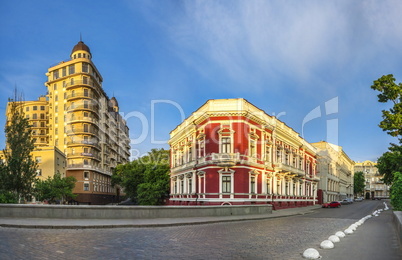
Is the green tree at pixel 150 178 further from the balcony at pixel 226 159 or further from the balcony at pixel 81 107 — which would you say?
the balcony at pixel 226 159

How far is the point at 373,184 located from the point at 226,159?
139 meters

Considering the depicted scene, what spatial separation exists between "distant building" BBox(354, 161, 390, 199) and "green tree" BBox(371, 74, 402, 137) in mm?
133402

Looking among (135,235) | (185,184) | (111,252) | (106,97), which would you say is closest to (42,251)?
(111,252)

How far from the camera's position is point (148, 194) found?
53.8 metres

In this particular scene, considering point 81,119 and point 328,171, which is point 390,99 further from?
point 81,119

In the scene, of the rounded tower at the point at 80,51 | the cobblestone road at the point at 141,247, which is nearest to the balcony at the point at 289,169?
the cobblestone road at the point at 141,247

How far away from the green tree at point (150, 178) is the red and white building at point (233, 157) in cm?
722

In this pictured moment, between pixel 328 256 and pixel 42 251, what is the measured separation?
308 inches

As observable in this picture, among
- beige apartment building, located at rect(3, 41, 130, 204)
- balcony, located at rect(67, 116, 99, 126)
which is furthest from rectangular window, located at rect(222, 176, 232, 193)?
balcony, located at rect(67, 116, 99, 126)

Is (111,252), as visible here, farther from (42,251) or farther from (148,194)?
(148,194)

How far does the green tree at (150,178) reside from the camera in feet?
177

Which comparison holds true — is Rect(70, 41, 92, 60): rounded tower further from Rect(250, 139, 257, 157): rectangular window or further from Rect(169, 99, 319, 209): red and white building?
Rect(250, 139, 257, 157): rectangular window

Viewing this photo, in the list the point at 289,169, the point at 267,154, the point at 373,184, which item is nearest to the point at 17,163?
the point at 267,154

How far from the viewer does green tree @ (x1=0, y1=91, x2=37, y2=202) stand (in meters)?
25.1
